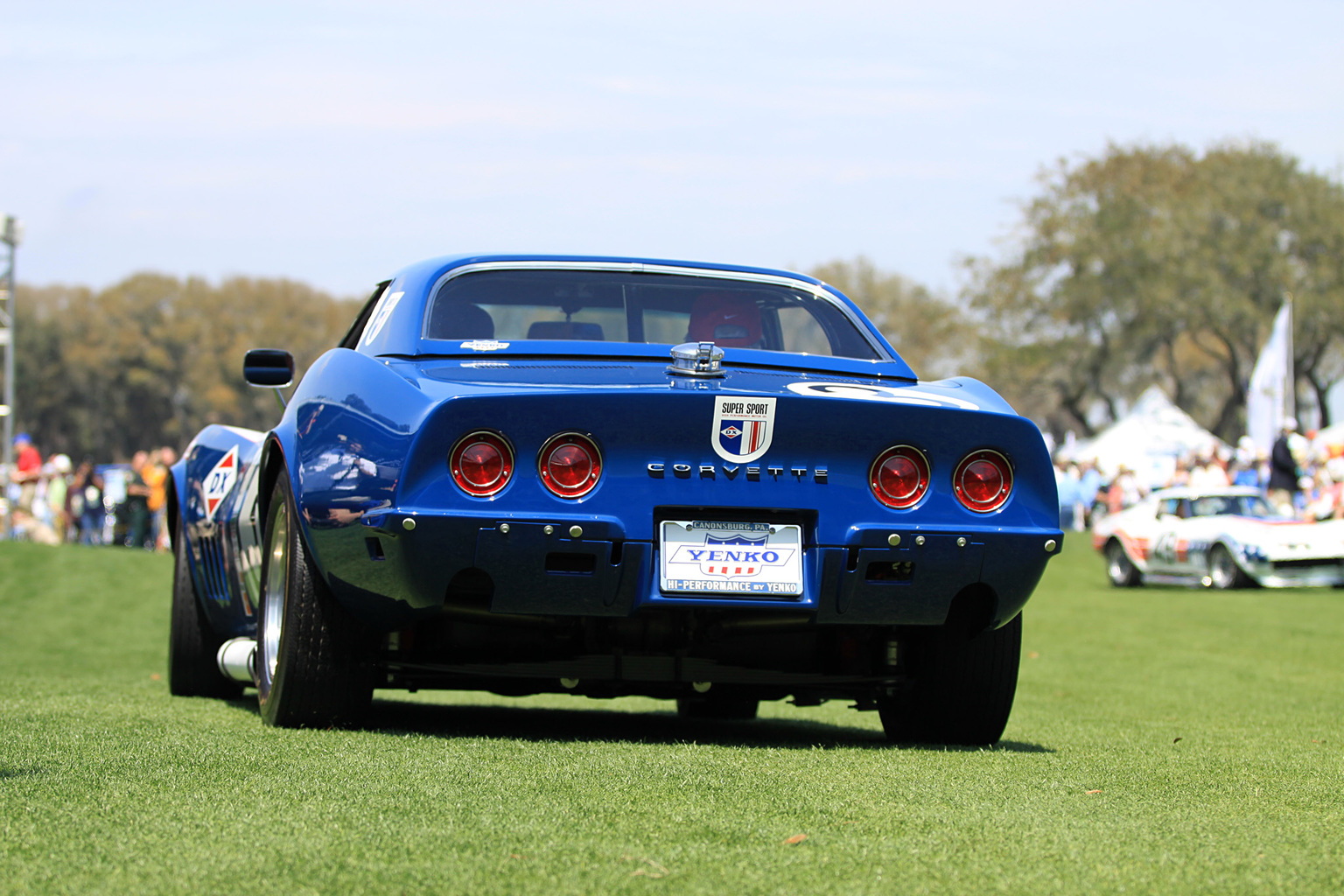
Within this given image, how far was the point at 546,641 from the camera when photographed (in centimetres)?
484

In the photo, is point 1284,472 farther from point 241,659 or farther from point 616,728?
point 241,659

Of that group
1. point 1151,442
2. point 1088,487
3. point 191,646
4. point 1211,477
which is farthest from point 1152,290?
point 191,646

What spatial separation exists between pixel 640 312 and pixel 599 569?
119 cm

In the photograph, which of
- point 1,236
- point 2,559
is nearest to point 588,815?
point 2,559

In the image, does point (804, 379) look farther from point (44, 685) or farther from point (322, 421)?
point (44, 685)

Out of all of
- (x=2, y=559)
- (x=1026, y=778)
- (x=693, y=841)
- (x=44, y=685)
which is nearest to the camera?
(x=693, y=841)

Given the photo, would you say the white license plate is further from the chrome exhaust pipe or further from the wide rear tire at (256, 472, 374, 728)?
the chrome exhaust pipe

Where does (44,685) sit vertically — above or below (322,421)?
below

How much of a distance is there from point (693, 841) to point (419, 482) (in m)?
1.50

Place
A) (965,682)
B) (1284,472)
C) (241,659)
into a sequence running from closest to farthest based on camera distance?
1. (965,682)
2. (241,659)
3. (1284,472)

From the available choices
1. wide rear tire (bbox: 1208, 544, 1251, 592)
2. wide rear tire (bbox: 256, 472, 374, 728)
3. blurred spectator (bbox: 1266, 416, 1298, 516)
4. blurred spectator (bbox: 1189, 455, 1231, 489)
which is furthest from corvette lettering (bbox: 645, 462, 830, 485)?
blurred spectator (bbox: 1189, 455, 1231, 489)

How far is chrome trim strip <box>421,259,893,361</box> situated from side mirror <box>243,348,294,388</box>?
90cm

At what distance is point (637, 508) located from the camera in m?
4.23

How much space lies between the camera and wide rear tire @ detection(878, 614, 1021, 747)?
4.98 m
